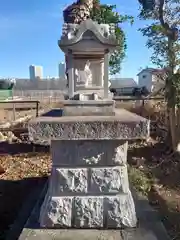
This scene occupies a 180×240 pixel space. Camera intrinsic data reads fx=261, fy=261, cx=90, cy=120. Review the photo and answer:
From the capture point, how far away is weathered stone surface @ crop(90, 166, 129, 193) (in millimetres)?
2238

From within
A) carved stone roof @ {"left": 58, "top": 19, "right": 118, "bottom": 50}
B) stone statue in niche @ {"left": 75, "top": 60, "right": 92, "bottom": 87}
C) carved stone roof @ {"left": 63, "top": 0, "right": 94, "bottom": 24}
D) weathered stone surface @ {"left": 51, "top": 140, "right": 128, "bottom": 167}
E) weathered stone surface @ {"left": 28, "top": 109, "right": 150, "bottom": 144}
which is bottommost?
weathered stone surface @ {"left": 51, "top": 140, "right": 128, "bottom": 167}

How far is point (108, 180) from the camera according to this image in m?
2.24

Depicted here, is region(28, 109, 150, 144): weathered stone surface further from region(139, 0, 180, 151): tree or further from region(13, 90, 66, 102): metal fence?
region(13, 90, 66, 102): metal fence

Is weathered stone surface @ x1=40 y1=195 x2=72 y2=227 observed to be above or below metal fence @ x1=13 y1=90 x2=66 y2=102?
below

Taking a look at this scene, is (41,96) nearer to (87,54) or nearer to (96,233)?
(87,54)

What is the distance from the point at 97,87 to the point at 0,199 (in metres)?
2.27

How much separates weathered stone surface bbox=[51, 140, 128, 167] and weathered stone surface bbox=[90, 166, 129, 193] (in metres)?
0.06

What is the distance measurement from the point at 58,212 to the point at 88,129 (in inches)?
31.7

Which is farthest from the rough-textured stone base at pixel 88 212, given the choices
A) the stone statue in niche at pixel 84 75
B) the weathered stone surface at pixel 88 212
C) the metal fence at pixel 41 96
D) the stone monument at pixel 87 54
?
the metal fence at pixel 41 96

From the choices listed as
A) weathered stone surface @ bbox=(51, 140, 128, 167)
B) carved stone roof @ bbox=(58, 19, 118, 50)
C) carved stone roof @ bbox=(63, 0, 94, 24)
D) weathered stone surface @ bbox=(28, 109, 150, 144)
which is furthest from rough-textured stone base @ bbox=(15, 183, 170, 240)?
carved stone roof @ bbox=(63, 0, 94, 24)

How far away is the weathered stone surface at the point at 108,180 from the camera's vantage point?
2.24 m

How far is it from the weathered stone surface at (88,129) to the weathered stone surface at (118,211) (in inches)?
24.2

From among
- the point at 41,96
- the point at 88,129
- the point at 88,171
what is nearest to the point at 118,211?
the point at 88,171

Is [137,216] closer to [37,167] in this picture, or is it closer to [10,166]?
[37,167]
